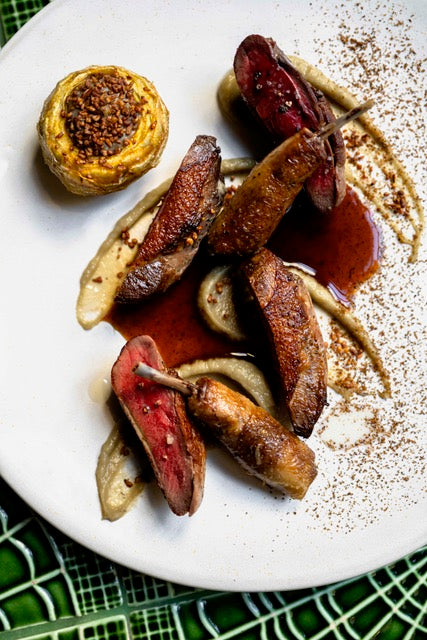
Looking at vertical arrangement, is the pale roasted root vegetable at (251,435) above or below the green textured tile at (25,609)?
above

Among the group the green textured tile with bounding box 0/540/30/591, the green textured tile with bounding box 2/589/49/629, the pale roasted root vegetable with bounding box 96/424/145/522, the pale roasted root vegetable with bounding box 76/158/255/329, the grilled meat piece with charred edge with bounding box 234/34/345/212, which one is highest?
the grilled meat piece with charred edge with bounding box 234/34/345/212

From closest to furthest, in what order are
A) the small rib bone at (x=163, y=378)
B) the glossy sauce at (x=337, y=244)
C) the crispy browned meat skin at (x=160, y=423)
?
the small rib bone at (x=163, y=378) < the crispy browned meat skin at (x=160, y=423) < the glossy sauce at (x=337, y=244)

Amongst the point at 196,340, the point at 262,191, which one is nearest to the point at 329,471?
the point at 196,340

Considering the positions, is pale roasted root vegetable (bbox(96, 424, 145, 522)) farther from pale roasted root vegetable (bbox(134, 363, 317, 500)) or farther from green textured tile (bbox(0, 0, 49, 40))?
green textured tile (bbox(0, 0, 49, 40))

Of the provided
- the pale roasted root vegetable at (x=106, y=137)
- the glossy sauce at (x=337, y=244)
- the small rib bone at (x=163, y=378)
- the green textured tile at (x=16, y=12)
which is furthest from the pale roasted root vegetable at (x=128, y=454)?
the green textured tile at (x=16, y=12)

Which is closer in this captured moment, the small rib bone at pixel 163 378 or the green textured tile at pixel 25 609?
the small rib bone at pixel 163 378

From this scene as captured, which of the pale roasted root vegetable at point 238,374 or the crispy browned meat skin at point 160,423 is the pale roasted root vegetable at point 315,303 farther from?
the crispy browned meat skin at point 160,423

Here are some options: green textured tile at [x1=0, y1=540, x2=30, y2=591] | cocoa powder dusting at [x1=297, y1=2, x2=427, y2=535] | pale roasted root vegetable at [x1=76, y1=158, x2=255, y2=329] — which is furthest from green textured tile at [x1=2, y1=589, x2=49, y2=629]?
cocoa powder dusting at [x1=297, y1=2, x2=427, y2=535]

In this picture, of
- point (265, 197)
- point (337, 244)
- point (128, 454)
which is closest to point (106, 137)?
point (265, 197)
